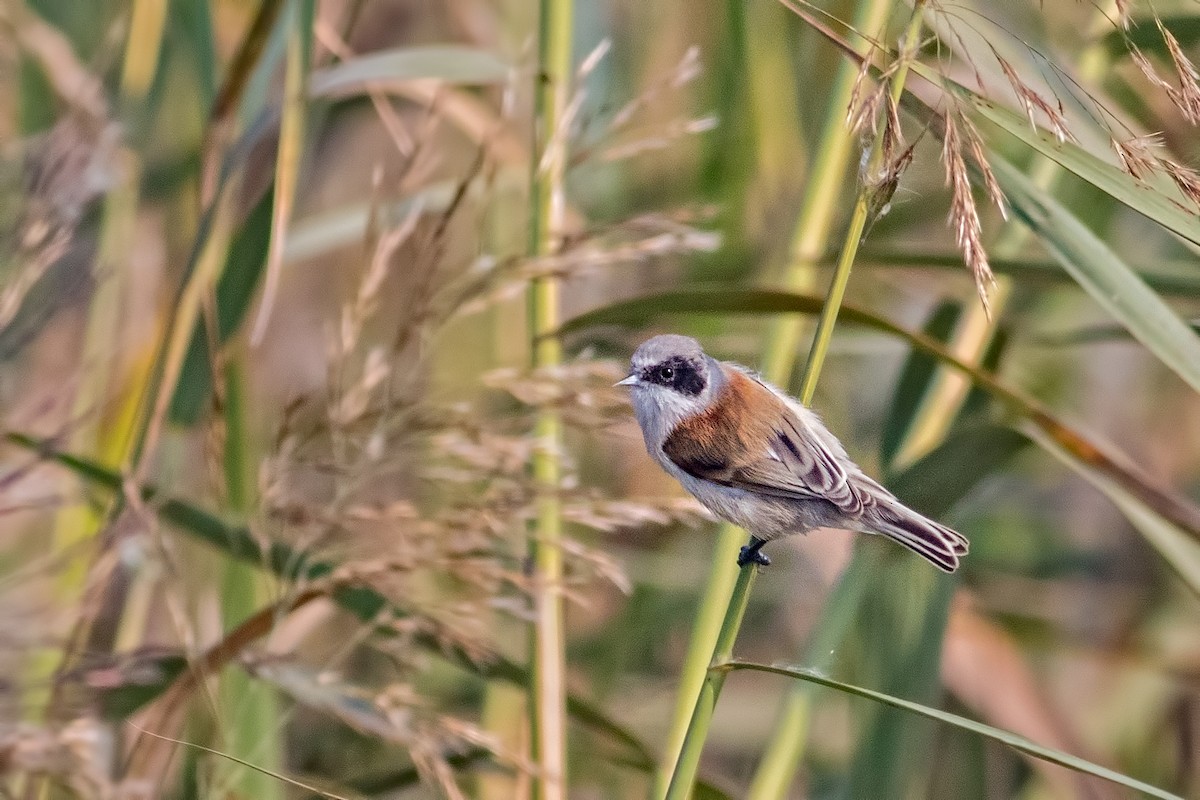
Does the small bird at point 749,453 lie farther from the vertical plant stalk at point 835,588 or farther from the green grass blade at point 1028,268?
the green grass blade at point 1028,268

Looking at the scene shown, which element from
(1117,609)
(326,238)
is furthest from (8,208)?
(1117,609)

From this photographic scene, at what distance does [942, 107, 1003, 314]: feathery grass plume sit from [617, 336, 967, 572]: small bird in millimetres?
149

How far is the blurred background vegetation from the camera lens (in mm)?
1075

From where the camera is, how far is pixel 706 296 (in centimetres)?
109

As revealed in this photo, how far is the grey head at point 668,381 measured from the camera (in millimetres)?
740

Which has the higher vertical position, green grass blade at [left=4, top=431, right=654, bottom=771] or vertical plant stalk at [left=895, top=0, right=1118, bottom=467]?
vertical plant stalk at [left=895, top=0, right=1118, bottom=467]

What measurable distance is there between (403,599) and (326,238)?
96 cm

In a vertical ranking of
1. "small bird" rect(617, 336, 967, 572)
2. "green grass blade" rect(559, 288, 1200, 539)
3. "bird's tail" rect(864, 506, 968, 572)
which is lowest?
"bird's tail" rect(864, 506, 968, 572)

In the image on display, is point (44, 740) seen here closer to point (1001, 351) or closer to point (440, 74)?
point (440, 74)

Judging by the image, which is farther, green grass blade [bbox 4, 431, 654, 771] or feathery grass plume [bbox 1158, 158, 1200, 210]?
green grass blade [bbox 4, 431, 654, 771]

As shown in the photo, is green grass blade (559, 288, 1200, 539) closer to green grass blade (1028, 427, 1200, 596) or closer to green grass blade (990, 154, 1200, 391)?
green grass blade (1028, 427, 1200, 596)

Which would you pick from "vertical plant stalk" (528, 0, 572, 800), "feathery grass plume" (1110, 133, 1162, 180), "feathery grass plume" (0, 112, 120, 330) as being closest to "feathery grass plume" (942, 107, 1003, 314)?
"feathery grass plume" (1110, 133, 1162, 180)

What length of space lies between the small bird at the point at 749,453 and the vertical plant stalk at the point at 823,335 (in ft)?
0.10

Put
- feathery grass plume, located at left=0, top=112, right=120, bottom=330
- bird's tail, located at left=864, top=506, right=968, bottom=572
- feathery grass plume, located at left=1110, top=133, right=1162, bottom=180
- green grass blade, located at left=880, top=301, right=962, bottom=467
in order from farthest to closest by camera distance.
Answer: feathery grass plume, located at left=0, top=112, right=120, bottom=330 → green grass blade, located at left=880, top=301, right=962, bottom=467 → feathery grass plume, located at left=1110, top=133, right=1162, bottom=180 → bird's tail, located at left=864, top=506, right=968, bottom=572
